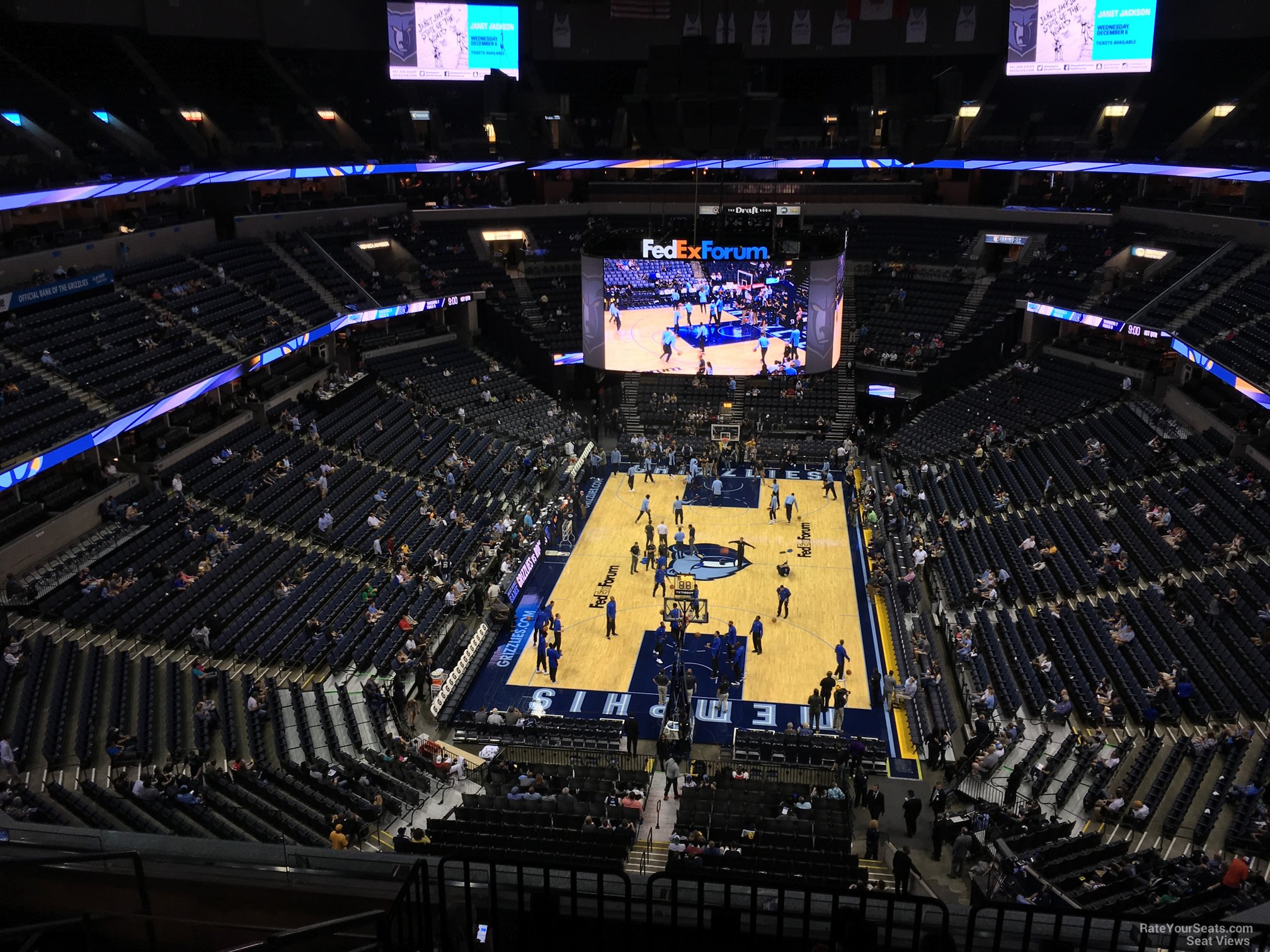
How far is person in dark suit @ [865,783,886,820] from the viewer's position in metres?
16.8

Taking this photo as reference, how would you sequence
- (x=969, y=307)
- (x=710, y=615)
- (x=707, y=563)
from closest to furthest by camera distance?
1. (x=710, y=615)
2. (x=707, y=563)
3. (x=969, y=307)

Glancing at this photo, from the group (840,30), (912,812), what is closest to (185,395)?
(912,812)

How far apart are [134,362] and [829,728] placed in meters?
20.4

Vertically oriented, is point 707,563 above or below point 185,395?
below

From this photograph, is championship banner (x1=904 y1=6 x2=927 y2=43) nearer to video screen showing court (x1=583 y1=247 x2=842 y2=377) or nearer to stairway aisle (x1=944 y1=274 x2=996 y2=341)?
stairway aisle (x1=944 y1=274 x2=996 y2=341)

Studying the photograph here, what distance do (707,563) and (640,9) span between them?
28.1 metres

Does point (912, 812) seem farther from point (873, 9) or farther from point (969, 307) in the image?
point (873, 9)

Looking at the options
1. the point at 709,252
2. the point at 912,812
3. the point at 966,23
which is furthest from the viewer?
the point at 966,23

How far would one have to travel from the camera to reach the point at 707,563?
2806 centimetres

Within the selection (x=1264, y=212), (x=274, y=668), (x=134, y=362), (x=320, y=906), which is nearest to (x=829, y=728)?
(x=274, y=668)

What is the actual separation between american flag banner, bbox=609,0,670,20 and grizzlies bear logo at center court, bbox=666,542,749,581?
26805 mm

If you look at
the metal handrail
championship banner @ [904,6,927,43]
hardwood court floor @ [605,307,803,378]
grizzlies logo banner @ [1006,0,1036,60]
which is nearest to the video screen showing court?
hardwood court floor @ [605,307,803,378]

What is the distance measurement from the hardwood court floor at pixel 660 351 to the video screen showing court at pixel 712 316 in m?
0.03

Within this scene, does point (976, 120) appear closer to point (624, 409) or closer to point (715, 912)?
point (624, 409)
